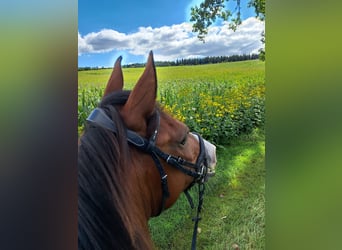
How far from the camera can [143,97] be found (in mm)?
1294

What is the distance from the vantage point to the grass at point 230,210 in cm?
111

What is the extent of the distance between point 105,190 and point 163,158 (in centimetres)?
30

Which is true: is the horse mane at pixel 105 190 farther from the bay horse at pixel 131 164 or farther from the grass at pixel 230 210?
the grass at pixel 230 210

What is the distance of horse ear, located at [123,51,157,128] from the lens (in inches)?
48.4

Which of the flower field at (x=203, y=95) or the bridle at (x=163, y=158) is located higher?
the flower field at (x=203, y=95)

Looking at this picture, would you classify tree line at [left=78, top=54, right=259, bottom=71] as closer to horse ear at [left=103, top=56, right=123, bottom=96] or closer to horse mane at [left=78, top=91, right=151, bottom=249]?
horse ear at [left=103, top=56, right=123, bottom=96]

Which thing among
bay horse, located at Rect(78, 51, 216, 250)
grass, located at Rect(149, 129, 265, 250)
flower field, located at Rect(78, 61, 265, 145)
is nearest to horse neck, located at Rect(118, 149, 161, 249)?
bay horse, located at Rect(78, 51, 216, 250)

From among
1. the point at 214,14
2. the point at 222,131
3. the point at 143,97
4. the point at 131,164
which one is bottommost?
the point at 131,164

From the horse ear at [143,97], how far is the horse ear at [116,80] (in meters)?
0.07
